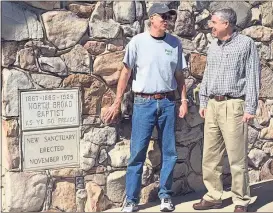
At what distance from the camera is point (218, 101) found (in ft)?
16.4

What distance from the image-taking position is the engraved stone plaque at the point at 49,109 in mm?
4770

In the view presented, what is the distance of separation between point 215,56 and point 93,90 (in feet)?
3.60

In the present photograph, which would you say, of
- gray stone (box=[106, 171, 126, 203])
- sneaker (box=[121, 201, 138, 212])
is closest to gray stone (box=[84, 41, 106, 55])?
gray stone (box=[106, 171, 126, 203])

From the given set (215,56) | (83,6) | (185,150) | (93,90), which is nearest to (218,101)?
(215,56)

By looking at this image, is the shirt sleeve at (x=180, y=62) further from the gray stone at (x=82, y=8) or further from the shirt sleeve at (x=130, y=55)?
the gray stone at (x=82, y=8)

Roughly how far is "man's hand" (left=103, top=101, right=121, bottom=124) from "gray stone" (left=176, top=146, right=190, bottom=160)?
2.58ft

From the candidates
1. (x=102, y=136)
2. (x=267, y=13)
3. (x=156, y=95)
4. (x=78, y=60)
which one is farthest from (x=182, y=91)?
(x=267, y=13)

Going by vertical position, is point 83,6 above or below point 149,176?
above

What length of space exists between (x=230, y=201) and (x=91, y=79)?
1720mm

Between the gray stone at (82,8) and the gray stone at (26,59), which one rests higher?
the gray stone at (82,8)

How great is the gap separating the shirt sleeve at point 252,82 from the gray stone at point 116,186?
1276 mm

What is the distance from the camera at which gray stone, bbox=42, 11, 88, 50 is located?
15.7 feet

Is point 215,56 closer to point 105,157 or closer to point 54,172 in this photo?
point 105,157

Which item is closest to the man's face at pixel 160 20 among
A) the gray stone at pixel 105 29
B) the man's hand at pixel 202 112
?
the gray stone at pixel 105 29
